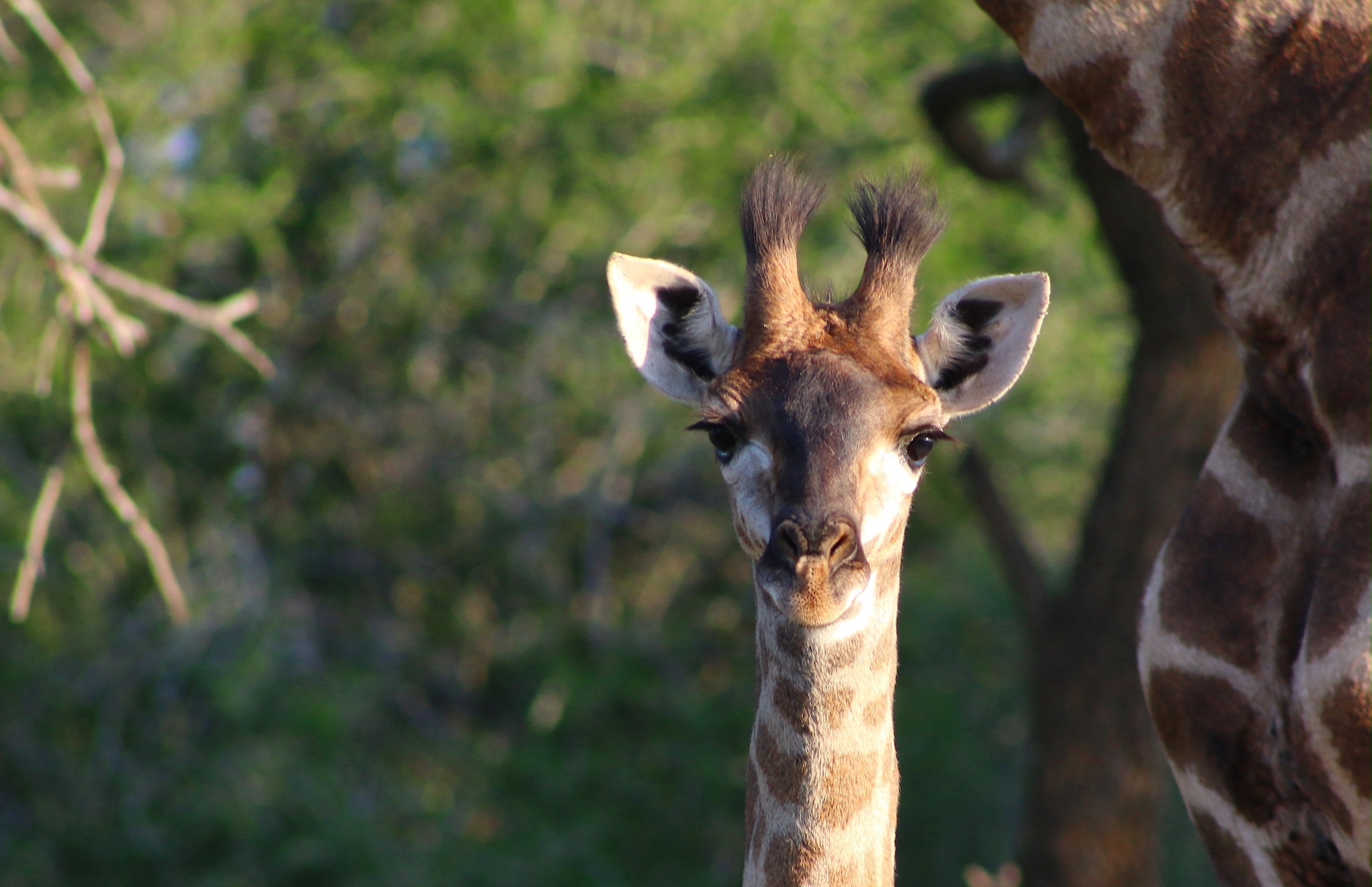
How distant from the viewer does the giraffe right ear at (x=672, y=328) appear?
340 cm

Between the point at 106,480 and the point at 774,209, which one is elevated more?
the point at 774,209

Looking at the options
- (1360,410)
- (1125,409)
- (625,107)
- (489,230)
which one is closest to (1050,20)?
(1360,410)

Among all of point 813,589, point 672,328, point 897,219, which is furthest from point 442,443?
point 813,589

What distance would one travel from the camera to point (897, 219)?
11.5 ft

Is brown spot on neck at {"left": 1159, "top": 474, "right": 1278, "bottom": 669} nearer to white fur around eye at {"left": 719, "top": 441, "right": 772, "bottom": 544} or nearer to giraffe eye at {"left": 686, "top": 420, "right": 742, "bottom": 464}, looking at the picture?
white fur around eye at {"left": 719, "top": 441, "right": 772, "bottom": 544}

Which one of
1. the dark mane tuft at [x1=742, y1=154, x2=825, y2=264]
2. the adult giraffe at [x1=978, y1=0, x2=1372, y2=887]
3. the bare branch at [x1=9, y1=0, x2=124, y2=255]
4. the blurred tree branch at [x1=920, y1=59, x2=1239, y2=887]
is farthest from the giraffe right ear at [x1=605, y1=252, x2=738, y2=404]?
the blurred tree branch at [x1=920, y1=59, x2=1239, y2=887]

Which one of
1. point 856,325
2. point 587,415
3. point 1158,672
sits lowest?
point 587,415

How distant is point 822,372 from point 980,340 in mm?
643

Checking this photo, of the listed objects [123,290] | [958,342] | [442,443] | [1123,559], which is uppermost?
[958,342]

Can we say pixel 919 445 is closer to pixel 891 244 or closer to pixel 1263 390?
pixel 891 244

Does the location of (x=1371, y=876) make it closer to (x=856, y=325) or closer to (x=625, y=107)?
(x=856, y=325)

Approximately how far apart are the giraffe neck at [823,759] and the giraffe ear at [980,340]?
570mm

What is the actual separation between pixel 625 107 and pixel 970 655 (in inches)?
231

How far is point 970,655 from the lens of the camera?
1195cm
